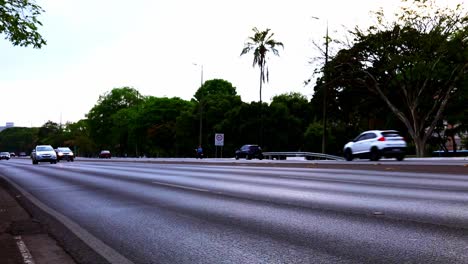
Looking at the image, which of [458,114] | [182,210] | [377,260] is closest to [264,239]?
[377,260]

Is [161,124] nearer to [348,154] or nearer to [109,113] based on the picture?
[109,113]

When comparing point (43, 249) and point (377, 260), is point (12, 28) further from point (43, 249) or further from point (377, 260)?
point (377, 260)

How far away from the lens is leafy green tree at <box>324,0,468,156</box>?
37.1m

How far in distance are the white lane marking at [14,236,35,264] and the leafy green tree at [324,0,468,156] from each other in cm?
3422

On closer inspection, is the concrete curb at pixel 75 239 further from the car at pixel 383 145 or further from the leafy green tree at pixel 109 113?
the leafy green tree at pixel 109 113

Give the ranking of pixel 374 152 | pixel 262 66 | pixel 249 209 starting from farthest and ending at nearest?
1. pixel 262 66
2. pixel 374 152
3. pixel 249 209

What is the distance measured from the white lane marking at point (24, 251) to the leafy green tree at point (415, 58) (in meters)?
34.2

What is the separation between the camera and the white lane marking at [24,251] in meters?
5.29

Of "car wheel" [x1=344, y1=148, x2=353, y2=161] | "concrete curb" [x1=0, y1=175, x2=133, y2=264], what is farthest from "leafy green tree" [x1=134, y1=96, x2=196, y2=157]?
"concrete curb" [x1=0, y1=175, x2=133, y2=264]

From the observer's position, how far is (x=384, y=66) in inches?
1528

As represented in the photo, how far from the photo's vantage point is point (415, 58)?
3691cm

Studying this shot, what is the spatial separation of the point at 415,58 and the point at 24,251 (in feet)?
117

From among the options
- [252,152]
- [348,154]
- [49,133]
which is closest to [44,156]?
[252,152]

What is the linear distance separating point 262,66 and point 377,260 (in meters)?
50.6
